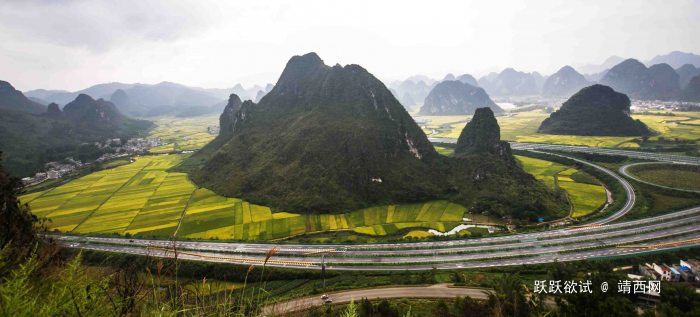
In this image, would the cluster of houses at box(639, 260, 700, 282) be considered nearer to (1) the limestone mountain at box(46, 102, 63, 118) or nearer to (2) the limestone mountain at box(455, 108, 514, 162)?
(2) the limestone mountain at box(455, 108, 514, 162)

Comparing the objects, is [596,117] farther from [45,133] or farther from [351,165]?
[45,133]

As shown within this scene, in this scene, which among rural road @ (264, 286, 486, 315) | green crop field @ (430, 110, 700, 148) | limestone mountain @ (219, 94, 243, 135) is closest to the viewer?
rural road @ (264, 286, 486, 315)

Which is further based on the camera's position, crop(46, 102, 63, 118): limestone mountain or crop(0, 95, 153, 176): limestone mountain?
crop(46, 102, 63, 118): limestone mountain

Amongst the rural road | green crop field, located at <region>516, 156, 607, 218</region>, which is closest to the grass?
the rural road

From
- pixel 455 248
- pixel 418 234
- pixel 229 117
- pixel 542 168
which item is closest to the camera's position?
pixel 455 248

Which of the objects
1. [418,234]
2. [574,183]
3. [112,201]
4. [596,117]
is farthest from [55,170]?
[596,117]

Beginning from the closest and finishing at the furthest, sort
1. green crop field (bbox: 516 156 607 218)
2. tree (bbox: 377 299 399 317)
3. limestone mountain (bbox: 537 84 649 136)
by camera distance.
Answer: tree (bbox: 377 299 399 317) → green crop field (bbox: 516 156 607 218) → limestone mountain (bbox: 537 84 649 136)
